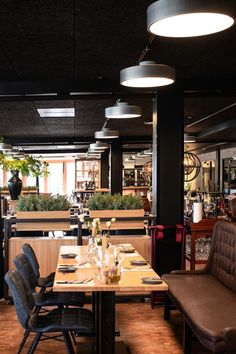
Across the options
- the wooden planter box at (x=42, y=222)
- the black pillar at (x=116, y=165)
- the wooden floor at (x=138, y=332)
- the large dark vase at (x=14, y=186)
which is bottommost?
the wooden floor at (x=138, y=332)

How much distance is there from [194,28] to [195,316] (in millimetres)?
2239

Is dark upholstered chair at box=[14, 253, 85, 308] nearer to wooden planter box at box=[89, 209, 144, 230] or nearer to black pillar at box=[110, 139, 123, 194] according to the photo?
wooden planter box at box=[89, 209, 144, 230]

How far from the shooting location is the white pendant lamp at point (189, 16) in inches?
103

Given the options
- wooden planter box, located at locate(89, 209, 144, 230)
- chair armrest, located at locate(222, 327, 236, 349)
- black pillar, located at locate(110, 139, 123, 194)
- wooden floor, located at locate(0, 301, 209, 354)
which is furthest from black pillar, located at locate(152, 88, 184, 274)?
black pillar, located at locate(110, 139, 123, 194)

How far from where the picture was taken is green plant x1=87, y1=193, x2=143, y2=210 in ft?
Answer: 21.5

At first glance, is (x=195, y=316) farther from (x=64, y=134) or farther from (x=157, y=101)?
(x=64, y=134)

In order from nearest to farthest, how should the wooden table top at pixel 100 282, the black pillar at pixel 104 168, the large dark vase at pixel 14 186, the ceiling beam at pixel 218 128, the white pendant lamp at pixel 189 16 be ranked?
1. the white pendant lamp at pixel 189 16
2. the wooden table top at pixel 100 282
3. the large dark vase at pixel 14 186
4. the ceiling beam at pixel 218 128
5. the black pillar at pixel 104 168

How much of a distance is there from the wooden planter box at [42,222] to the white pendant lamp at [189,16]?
12.8 ft

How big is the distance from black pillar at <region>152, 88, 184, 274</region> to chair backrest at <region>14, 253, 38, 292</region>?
2.23m

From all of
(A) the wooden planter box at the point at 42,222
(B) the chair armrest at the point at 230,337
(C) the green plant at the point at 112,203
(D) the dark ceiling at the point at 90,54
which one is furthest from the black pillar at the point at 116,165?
(B) the chair armrest at the point at 230,337

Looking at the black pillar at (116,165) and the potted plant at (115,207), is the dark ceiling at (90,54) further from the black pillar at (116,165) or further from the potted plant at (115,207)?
the black pillar at (116,165)

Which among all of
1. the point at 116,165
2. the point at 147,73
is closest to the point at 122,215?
the point at 147,73

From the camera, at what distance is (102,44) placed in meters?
5.18

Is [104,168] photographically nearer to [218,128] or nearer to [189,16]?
[218,128]
